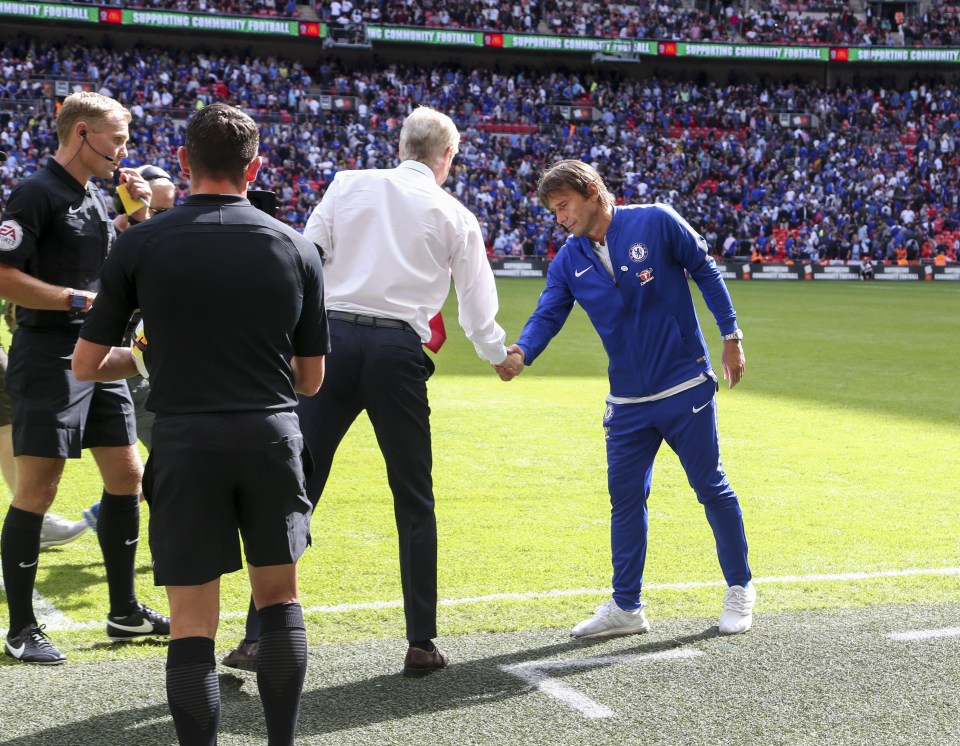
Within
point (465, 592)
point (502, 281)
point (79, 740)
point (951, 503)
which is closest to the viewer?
point (79, 740)

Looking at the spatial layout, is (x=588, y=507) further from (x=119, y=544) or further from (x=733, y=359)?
(x=119, y=544)

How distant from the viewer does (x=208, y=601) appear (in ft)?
9.98

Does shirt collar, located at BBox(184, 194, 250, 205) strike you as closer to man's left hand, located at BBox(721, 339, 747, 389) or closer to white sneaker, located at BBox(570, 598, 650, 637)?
white sneaker, located at BBox(570, 598, 650, 637)

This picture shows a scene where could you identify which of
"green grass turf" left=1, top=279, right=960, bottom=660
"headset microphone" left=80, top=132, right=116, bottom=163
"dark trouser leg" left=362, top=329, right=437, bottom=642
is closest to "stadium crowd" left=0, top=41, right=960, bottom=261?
"green grass turf" left=1, top=279, right=960, bottom=660

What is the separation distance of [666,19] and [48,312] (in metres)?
49.2

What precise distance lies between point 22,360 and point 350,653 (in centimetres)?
175

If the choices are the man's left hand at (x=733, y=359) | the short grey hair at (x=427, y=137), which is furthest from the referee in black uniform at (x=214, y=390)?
the man's left hand at (x=733, y=359)

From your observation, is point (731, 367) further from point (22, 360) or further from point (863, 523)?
point (22, 360)

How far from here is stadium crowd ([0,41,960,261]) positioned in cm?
3844

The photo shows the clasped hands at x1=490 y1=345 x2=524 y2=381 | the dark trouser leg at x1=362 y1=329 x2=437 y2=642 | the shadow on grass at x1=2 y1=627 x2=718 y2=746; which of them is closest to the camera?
the shadow on grass at x1=2 y1=627 x2=718 y2=746

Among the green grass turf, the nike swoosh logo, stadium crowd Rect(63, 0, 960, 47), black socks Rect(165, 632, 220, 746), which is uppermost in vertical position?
stadium crowd Rect(63, 0, 960, 47)

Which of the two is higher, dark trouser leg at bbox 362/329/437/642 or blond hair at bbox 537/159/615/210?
blond hair at bbox 537/159/615/210

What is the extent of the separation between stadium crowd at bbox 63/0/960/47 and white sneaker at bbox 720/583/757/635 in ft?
145

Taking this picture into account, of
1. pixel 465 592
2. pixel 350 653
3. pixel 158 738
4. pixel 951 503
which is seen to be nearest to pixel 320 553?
pixel 465 592
